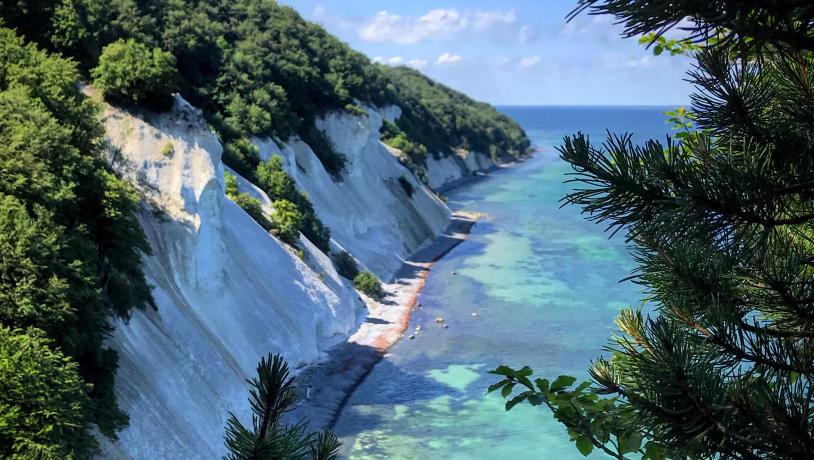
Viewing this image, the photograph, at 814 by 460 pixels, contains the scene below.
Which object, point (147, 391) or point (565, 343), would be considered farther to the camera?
point (565, 343)

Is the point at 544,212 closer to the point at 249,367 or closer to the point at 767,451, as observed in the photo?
the point at 249,367

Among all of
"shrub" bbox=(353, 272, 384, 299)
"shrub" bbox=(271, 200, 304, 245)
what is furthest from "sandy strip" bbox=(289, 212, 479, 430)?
"shrub" bbox=(271, 200, 304, 245)

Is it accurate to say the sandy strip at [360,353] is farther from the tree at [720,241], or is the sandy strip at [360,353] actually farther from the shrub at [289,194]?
the tree at [720,241]

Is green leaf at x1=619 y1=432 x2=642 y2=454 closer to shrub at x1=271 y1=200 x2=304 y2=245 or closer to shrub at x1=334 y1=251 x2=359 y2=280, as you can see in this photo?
shrub at x1=271 y1=200 x2=304 y2=245

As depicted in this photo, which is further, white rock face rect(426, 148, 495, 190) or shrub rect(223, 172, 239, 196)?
white rock face rect(426, 148, 495, 190)

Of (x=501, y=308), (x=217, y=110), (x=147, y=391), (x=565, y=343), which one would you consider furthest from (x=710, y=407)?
(x=217, y=110)

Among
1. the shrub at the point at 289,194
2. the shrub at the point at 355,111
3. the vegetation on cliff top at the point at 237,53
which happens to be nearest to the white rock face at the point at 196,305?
the shrub at the point at 289,194
